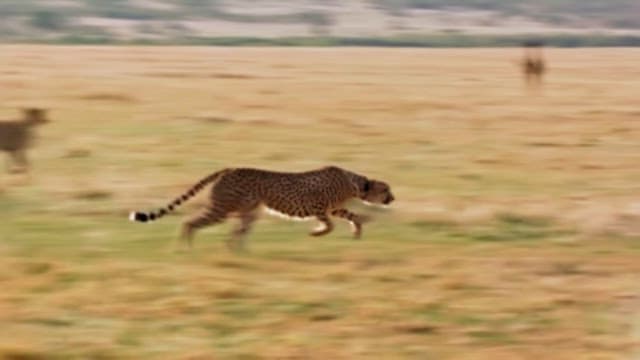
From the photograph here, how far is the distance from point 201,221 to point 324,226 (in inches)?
45.1

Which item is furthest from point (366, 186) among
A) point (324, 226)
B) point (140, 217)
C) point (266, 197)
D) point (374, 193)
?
point (140, 217)

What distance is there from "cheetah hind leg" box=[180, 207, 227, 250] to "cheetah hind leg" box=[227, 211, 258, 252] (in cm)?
16

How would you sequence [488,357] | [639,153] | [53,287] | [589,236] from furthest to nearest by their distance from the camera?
[639,153] < [589,236] < [53,287] < [488,357]

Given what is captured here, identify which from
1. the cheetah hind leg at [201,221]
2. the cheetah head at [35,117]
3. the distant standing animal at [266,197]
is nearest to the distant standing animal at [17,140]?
the cheetah head at [35,117]

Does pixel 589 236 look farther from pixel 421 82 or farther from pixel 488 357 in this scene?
pixel 421 82

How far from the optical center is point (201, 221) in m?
13.9

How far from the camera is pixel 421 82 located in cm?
3809

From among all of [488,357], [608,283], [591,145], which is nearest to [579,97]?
[591,145]

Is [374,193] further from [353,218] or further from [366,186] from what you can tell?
[353,218]

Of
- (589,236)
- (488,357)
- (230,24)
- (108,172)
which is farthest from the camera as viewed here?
(230,24)

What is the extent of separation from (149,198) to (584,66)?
3175 cm

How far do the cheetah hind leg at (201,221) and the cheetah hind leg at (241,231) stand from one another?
16 cm

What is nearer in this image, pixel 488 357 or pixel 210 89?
pixel 488 357

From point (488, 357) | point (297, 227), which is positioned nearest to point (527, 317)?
point (488, 357)
